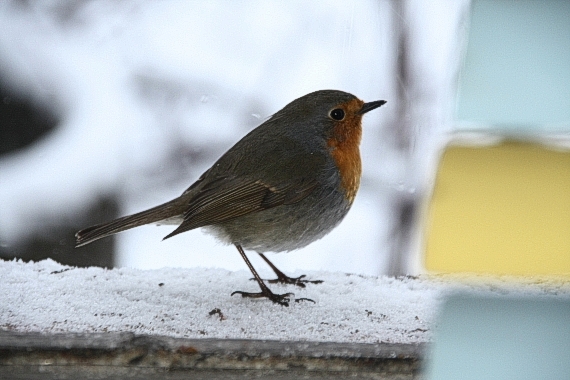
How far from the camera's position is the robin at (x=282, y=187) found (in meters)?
3.09

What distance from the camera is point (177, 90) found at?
396 cm

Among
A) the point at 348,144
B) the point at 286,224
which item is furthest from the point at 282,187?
the point at 348,144

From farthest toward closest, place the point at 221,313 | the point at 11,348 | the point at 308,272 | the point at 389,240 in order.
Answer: the point at 389,240 < the point at 308,272 < the point at 221,313 < the point at 11,348

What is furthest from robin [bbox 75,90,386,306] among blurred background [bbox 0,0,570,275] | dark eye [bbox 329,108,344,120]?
blurred background [bbox 0,0,570,275]

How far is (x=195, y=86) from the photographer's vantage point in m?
3.99

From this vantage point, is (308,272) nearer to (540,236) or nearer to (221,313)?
(221,313)

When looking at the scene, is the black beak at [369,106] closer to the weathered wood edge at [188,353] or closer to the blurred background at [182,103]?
the blurred background at [182,103]

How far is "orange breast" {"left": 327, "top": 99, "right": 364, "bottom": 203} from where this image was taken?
3232 millimetres

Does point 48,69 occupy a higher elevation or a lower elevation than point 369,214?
higher

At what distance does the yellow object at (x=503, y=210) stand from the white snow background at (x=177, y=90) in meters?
2.66

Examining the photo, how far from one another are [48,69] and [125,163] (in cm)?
62

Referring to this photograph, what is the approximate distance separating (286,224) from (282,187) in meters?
0.14

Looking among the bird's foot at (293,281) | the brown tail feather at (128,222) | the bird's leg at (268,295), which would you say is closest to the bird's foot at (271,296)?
the bird's leg at (268,295)

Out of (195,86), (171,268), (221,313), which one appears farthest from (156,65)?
(221,313)
